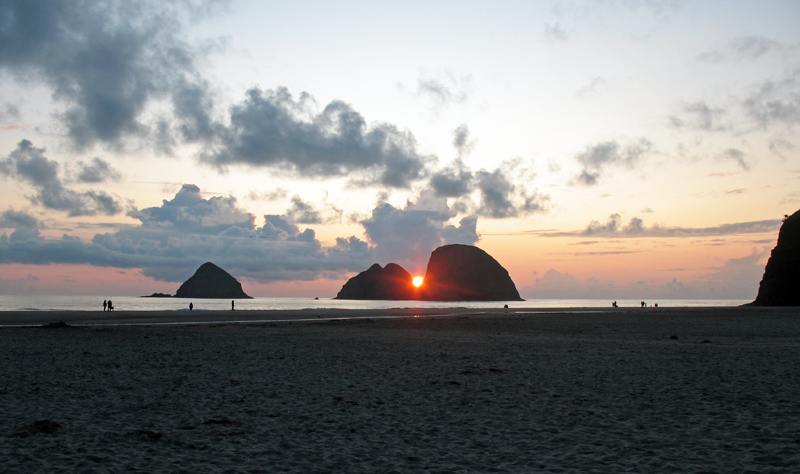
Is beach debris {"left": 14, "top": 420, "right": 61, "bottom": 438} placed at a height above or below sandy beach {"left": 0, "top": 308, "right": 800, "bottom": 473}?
above

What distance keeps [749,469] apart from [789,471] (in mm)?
469

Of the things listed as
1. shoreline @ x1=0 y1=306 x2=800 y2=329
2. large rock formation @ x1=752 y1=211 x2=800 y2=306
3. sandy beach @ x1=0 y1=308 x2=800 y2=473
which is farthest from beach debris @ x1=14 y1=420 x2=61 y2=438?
large rock formation @ x1=752 y1=211 x2=800 y2=306

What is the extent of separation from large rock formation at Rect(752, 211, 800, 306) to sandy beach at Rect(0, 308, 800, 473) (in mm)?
82387

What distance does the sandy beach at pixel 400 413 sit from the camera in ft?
22.9

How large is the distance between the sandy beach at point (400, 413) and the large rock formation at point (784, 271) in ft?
270

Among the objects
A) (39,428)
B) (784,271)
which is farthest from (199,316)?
(784,271)

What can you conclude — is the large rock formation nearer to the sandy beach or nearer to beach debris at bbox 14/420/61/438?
the sandy beach

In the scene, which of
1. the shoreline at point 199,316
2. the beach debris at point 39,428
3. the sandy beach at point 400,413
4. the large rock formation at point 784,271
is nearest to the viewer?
the sandy beach at point 400,413

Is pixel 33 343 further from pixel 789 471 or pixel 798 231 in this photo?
pixel 798 231

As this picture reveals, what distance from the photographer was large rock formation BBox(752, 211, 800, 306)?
83.1 meters

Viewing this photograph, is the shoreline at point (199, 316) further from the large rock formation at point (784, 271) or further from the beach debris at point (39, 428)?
the beach debris at point (39, 428)

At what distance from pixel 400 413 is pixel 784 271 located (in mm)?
99491

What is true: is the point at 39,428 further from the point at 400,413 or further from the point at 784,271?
the point at 784,271

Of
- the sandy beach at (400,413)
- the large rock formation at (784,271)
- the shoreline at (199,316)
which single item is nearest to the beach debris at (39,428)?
the sandy beach at (400,413)
